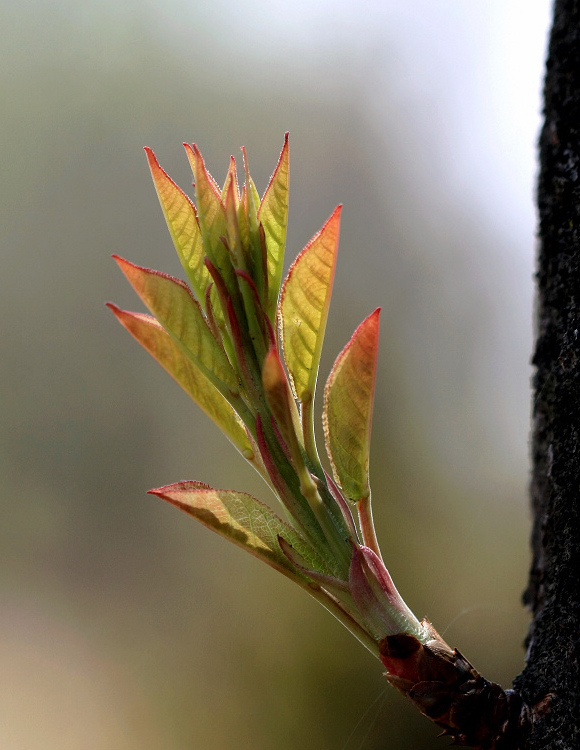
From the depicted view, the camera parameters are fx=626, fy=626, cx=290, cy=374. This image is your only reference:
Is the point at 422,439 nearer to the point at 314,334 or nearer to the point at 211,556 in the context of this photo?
the point at 211,556

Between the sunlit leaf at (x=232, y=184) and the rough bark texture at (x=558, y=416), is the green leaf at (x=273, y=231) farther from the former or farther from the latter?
the rough bark texture at (x=558, y=416)

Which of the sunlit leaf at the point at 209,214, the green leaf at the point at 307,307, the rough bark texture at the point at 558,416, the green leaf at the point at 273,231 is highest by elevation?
the sunlit leaf at the point at 209,214

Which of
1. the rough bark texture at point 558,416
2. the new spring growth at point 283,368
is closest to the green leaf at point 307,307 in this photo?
the new spring growth at point 283,368

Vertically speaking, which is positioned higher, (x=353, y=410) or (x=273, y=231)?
(x=273, y=231)

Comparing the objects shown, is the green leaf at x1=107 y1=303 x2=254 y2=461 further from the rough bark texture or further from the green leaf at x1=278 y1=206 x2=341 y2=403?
the rough bark texture

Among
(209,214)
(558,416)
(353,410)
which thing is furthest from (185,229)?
(558,416)

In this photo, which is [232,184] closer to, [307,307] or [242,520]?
[307,307]

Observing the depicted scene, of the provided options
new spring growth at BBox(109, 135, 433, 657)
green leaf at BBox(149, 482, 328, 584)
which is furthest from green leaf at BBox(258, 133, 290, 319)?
green leaf at BBox(149, 482, 328, 584)
